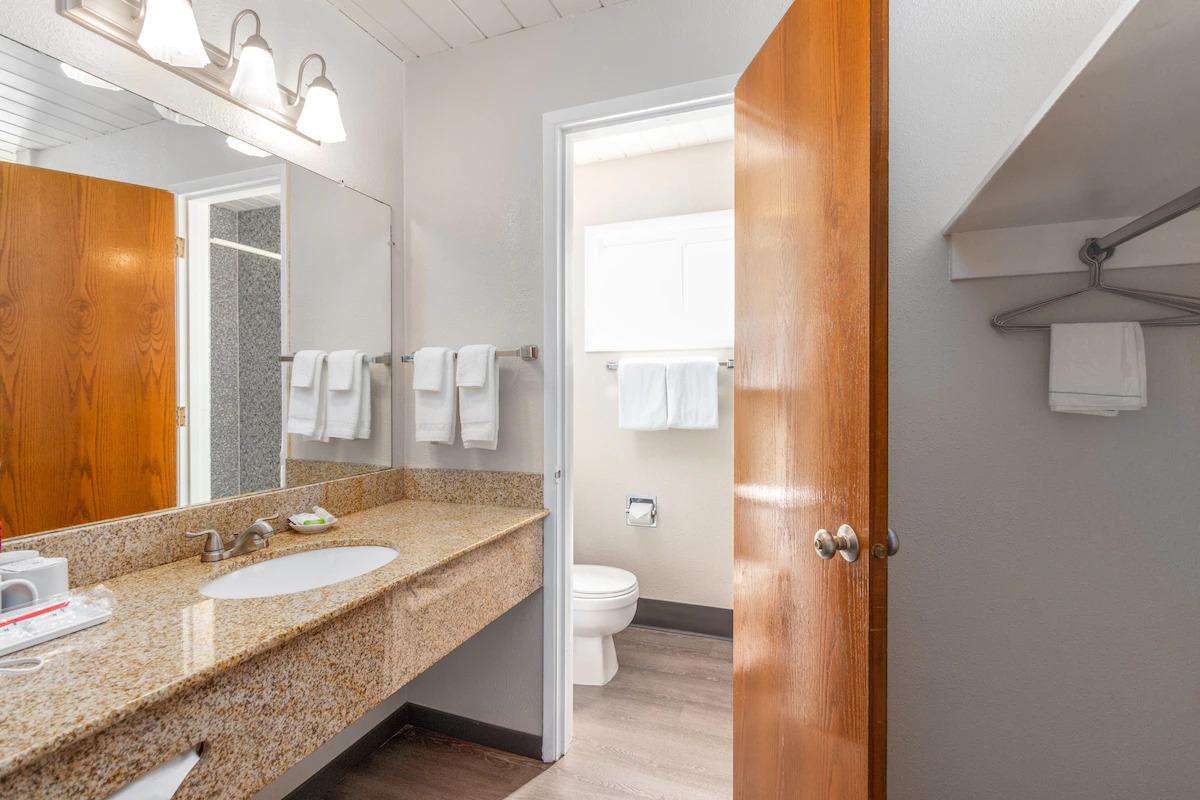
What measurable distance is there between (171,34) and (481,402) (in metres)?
1.18

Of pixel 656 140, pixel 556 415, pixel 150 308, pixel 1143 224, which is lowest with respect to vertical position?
pixel 556 415

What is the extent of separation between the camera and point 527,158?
1847 mm

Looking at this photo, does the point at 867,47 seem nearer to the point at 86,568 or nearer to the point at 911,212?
the point at 911,212

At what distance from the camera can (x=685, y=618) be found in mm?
2732

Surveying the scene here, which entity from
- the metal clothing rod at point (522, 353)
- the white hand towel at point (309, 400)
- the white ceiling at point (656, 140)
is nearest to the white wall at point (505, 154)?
the metal clothing rod at point (522, 353)

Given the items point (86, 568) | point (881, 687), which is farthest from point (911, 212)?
point (86, 568)

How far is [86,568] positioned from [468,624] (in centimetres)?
82

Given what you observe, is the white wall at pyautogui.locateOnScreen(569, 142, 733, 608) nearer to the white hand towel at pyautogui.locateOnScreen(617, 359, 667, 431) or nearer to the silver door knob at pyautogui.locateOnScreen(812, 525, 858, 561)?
the white hand towel at pyautogui.locateOnScreen(617, 359, 667, 431)

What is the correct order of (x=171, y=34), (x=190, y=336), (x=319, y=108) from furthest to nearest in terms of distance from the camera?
1. (x=319, y=108)
2. (x=190, y=336)
3. (x=171, y=34)

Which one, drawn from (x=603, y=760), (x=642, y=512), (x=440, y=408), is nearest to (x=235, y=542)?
(x=440, y=408)

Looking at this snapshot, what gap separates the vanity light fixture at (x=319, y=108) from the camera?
161 centimetres

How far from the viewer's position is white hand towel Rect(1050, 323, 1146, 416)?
1.13 metres

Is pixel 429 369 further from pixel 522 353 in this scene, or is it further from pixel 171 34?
pixel 171 34

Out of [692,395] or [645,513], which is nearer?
[692,395]
